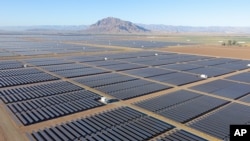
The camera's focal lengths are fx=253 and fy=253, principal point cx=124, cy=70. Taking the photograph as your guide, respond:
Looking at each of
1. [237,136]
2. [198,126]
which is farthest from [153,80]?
[237,136]

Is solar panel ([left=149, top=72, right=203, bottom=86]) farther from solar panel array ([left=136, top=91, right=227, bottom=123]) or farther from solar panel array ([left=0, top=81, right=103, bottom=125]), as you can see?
solar panel array ([left=0, top=81, right=103, bottom=125])

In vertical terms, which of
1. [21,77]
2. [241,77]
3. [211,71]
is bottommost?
[241,77]

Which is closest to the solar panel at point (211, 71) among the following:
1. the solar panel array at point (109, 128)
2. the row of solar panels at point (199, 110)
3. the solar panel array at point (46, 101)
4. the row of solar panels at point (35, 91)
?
the row of solar panels at point (199, 110)

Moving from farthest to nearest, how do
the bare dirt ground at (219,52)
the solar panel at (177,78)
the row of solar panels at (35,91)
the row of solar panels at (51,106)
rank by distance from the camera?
the bare dirt ground at (219,52)
the solar panel at (177,78)
the row of solar panels at (35,91)
the row of solar panels at (51,106)

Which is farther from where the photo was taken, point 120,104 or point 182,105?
point 120,104

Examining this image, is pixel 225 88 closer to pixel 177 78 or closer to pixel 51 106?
pixel 177 78

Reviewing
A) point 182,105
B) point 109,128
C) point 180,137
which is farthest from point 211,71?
point 109,128

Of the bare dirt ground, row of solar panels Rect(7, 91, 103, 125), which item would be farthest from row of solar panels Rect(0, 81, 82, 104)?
the bare dirt ground

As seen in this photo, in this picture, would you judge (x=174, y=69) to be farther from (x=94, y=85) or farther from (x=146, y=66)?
(x=94, y=85)

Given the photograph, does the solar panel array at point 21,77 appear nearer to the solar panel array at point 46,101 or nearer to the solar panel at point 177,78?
the solar panel array at point 46,101

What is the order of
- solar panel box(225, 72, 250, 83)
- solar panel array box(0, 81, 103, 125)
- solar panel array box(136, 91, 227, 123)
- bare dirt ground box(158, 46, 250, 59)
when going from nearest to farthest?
solar panel array box(0, 81, 103, 125) < solar panel array box(136, 91, 227, 123) < solar panel box(225, 72, 250, 83) < bare dirt ground box(158, 46, 250, 59)

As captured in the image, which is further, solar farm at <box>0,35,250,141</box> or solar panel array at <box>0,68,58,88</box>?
solar panel array at <box>0,68,58,88</box>
